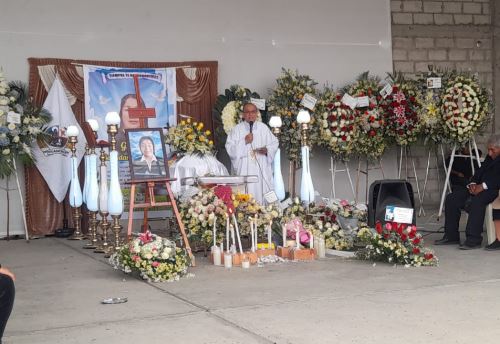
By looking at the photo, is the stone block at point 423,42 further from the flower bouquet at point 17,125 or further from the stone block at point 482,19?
the flower bouquet at point 17,125

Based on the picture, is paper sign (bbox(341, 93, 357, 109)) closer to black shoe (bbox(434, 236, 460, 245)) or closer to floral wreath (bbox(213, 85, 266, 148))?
floral wreath (bbox(213, 85, 266, 148))

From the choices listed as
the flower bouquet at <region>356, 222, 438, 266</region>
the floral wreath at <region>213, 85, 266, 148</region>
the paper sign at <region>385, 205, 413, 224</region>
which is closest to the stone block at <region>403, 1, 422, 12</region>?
the floral wreath at <region>213, 85, 266, 148</region>

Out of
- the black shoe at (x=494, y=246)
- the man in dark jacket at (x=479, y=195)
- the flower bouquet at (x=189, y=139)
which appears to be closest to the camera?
the black shoe at (x=494, y=246)

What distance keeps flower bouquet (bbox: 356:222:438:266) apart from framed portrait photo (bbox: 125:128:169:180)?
2.31 m

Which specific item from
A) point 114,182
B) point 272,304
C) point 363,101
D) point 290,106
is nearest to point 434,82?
point 363,101

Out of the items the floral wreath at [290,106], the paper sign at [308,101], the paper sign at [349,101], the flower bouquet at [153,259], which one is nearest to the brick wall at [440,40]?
the paper sign at [349,101]

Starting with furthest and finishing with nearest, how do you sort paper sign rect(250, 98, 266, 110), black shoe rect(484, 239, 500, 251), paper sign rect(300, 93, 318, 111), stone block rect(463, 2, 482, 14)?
1. stone block rect(463, 2, 482, 14)
2. paper sign rect(250, 98, 266, 110)
3. paper sign rect(300, 93, 318, 111)
4. black shoe rect(484, 239, 500, 251)

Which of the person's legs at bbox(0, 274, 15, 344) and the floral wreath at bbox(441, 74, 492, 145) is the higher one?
the floral wreath at bbox(441, 74, 492, 145)

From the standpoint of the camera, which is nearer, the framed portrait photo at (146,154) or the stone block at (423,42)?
the framed portrait photo at (146,154)

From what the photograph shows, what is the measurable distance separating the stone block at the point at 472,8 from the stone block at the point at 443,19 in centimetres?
36

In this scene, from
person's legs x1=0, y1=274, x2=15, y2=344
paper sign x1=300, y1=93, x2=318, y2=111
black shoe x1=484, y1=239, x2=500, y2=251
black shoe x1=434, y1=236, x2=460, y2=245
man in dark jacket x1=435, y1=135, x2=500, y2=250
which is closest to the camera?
person's legs x1=0, y1=274, x2=15, y2=344

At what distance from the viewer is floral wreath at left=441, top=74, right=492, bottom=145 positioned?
11219mm

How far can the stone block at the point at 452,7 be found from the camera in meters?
13.7

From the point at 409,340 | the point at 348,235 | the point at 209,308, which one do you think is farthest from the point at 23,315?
the point at 348,235
